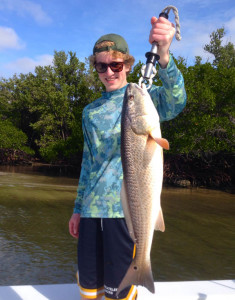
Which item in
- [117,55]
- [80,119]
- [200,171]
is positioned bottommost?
[200,171]

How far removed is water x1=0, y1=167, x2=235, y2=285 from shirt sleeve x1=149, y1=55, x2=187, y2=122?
4.73 meters

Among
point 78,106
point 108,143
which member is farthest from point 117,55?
point 78,106

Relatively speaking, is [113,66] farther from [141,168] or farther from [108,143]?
[141,168]

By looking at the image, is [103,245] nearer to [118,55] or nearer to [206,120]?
[118,55]

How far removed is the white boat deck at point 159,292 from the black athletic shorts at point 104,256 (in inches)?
27.4

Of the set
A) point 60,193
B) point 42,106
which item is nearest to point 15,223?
point 60,193

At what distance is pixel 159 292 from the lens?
289cm

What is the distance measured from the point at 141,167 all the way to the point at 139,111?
1.04ft

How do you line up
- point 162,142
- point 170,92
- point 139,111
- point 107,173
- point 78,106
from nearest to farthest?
point 162,142 → point 139,111 → point 170,92 → point 107,173 → point 78,106

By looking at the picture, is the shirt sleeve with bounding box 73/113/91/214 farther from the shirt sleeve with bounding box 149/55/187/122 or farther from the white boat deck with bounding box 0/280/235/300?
the white boat deck with bounding box 0/280/235/300

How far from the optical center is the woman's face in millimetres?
2330

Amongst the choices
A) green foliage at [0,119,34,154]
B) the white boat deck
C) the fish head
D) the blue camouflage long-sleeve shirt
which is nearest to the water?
the white boat deck

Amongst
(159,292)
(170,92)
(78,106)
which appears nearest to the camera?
(170,92)

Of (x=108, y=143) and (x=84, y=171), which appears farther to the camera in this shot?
(x=84, y=171)
